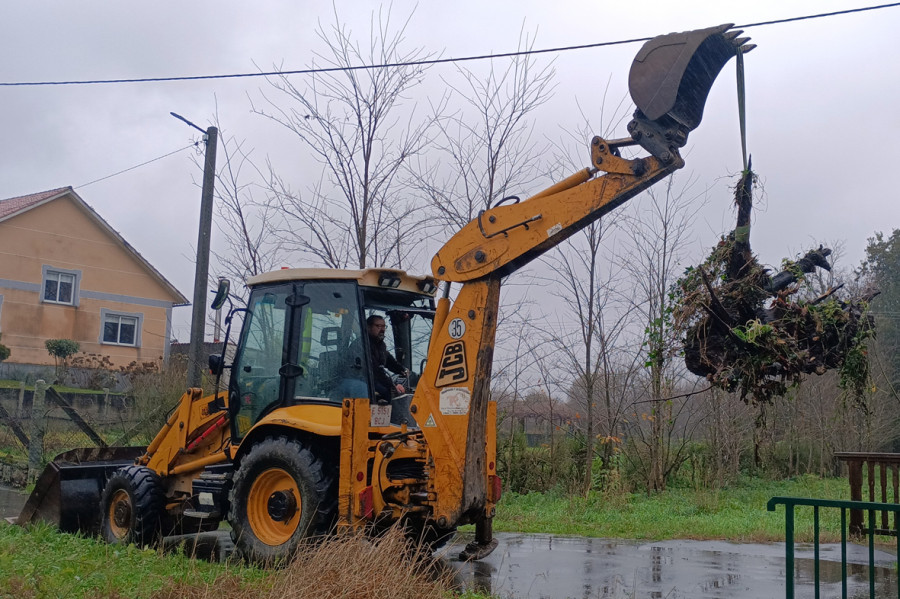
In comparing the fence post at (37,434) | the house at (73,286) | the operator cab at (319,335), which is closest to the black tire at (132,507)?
the operator cab at (319,335)

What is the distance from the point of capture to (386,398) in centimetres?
771

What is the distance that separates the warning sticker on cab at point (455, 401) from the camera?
684 centimetres

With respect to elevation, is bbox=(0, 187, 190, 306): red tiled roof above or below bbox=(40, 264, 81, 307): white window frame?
above

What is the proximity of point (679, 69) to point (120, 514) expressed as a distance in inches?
286

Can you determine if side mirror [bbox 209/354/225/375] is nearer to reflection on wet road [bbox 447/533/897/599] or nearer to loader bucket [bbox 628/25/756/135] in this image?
reflection on wet road [bbox 447/533/897/599]

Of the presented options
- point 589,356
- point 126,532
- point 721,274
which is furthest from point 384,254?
point 721,274

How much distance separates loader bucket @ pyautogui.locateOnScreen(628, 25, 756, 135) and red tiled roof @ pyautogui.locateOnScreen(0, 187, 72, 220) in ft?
91.1

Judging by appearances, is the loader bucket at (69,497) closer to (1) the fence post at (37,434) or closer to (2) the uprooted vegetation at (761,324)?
(1) the fence post at (37,434)

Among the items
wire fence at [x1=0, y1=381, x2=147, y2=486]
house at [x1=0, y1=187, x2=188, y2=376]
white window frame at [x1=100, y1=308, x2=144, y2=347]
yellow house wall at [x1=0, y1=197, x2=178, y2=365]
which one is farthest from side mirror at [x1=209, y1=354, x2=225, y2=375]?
white window frame at [x1=100, y1=308, x2=144, y2=347]

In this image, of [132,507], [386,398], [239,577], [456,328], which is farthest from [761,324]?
[132,507]

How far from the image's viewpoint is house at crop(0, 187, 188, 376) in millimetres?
28641

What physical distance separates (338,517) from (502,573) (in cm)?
190

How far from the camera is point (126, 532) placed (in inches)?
345

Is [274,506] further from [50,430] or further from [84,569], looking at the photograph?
[50,430]
